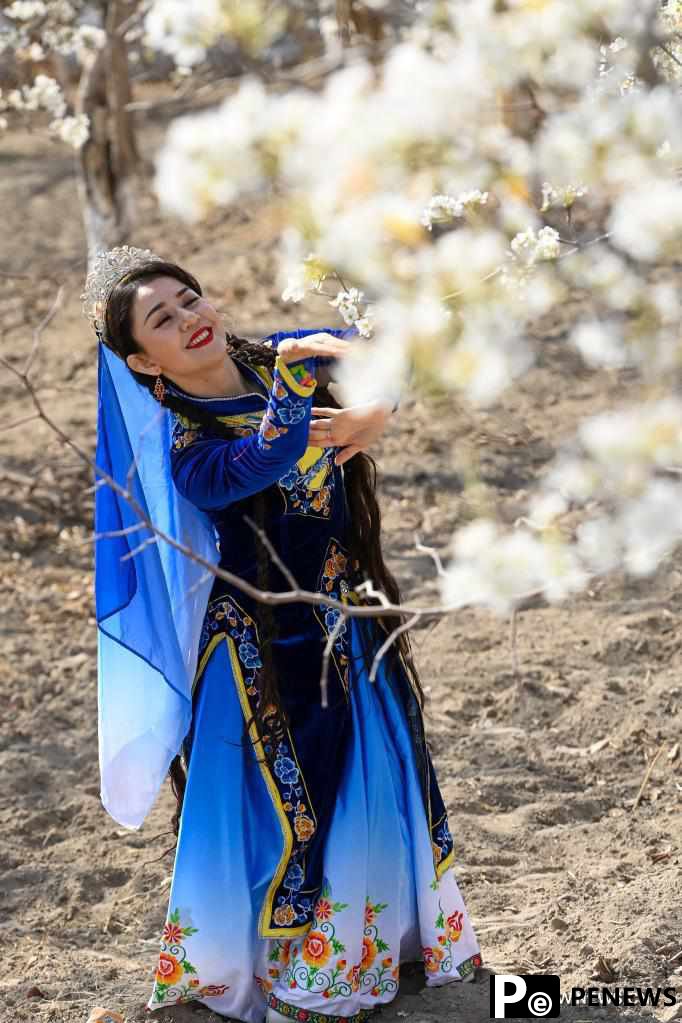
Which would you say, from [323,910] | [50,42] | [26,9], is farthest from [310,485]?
[50,42]

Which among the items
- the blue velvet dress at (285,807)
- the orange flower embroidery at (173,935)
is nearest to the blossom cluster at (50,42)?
the blue velvet dress at (285,807)

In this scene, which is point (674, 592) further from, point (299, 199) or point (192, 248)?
point (192, 248)

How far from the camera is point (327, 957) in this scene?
2615 mm

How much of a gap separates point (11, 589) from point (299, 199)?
3630 millimetres

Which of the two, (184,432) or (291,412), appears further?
(184,432)

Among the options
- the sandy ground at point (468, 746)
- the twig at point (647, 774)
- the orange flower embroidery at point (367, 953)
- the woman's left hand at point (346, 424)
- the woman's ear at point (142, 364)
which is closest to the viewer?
the woman's left hand at point (346, 424)

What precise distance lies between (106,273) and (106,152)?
4.42 metres

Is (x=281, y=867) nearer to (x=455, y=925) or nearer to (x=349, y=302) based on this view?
(x=455, y=925)

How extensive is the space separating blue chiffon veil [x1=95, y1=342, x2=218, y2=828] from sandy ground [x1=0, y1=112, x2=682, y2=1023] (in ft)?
0.57

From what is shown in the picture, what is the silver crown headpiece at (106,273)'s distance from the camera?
260 cm

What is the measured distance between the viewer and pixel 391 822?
2.67 metres

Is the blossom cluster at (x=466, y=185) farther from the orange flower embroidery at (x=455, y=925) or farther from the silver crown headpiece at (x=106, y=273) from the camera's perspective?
the orange flower embroidery at (x=455, y=925)

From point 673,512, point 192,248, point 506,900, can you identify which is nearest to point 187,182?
point 673,512

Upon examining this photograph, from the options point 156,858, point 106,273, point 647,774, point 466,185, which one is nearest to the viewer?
point 466,185
